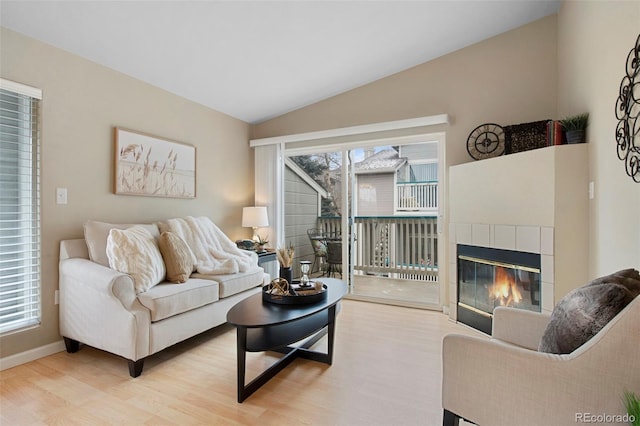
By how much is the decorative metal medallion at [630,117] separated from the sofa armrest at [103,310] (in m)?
3.01

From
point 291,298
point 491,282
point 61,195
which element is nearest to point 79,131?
point 61,195

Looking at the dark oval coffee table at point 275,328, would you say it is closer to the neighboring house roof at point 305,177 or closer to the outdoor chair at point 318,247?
the outdoor chair at point 318,247

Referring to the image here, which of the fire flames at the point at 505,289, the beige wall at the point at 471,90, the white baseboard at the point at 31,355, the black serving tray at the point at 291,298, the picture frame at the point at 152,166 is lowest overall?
the white baseboard at the point at 31,355

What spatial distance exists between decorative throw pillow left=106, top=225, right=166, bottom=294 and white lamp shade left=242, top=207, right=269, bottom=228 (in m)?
1.67

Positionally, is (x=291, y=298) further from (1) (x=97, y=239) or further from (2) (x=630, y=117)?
(2) (x=630, y=117)

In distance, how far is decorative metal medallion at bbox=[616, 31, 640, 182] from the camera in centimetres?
164

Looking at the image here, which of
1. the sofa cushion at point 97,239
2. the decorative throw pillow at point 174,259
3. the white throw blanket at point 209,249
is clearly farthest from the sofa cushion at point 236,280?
the sofa cushion at point 97,239

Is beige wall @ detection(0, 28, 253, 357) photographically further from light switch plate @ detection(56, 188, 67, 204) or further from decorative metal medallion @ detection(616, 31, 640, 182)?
decorative metal medallion @ detection(616, 31, 640, 182)

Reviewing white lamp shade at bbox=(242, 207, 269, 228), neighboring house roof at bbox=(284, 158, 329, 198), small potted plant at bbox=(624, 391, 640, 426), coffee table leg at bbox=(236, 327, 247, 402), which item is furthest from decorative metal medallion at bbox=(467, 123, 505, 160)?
coffee table leg at bbox=(236, 327, 247, 402)

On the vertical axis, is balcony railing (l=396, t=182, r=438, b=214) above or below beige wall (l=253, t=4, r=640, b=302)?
below

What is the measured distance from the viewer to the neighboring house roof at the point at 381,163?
13.0ft

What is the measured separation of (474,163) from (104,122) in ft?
11.2

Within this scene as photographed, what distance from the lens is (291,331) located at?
218 cm

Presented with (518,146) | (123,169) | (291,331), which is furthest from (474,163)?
(123,169)
